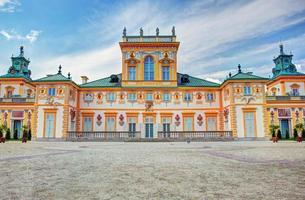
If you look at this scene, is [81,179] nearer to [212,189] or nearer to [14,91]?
[212,189]

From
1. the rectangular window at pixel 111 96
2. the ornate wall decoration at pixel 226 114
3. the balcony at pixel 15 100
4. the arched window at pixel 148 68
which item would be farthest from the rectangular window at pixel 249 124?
the balcony at pixel 15 100

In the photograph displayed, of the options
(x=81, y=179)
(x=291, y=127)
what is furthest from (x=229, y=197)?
(x=291, y=127)

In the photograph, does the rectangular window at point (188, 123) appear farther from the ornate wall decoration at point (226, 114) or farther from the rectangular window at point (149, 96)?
the rectangular window at point (149, 96)

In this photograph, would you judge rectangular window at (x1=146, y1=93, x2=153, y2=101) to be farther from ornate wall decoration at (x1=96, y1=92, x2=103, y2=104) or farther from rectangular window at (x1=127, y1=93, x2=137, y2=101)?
ornate wall decoration at (x1=96, y1=92, x2=103, y2=104)

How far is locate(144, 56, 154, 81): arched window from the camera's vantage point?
109 feet

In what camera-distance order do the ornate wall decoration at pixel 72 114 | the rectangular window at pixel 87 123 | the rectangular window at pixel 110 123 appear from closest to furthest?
1. the ornate wall decoration at pixel 72 114
2. the rectangular window at pixel 110 123
3. the rectangular window at pixel 87 123

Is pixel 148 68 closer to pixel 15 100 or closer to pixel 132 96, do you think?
pixel 132 96

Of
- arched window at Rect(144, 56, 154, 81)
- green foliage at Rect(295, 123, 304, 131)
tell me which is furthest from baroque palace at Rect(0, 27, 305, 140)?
green foliage at Rect(295, 123, 304, 131)

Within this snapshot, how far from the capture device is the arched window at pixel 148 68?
33344 mm

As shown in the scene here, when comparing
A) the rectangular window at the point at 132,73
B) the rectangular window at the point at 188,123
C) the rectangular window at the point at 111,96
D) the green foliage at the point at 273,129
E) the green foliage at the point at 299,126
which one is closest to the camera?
the green foliage at the point at 273,129

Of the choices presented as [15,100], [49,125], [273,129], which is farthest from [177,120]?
[15,100]

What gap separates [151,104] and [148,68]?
563 cm

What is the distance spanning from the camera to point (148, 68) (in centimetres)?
3356

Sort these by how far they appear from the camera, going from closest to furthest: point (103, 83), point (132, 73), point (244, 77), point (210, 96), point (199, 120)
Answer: point (244, 77) < point (199, 120) < point (210, 96) < point (132, 73) < point (103, 83)
